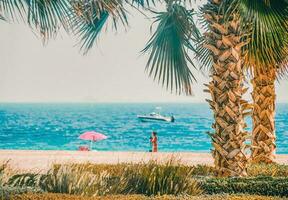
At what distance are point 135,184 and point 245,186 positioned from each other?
5.71 ft

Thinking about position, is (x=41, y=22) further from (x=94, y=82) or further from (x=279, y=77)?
(x=94, y=82)

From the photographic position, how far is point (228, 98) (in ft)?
29.8

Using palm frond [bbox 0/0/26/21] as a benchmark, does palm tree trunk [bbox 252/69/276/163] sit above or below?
below

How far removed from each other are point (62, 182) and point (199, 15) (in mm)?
5454

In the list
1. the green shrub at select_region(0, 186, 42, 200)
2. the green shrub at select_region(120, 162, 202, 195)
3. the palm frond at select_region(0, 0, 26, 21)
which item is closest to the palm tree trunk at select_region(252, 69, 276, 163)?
the green shrub at select_region(120, 162, 202, 195)

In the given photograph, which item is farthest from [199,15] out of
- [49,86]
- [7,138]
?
[49,86]

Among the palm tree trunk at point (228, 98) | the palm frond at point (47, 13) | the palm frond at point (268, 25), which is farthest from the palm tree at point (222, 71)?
the palm frond at point (47, 13)

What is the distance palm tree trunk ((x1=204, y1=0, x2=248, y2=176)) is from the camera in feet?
29.8

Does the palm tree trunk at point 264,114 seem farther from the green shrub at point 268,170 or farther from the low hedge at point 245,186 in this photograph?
the low hedge at point 245,186

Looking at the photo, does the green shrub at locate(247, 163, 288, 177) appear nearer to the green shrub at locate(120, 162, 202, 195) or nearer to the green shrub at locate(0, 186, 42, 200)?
the green shrub at locate(120, 162, 202, 195)

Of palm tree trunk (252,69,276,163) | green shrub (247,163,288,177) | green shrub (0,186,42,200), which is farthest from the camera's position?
palm tree trunk (252,69,276,163)

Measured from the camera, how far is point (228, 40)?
30.1 feet

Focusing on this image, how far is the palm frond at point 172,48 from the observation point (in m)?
9.19

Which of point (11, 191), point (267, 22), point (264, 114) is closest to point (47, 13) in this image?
point (11, 191)
